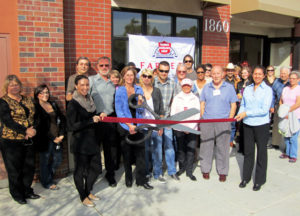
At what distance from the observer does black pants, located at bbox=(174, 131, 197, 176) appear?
4.76 metres

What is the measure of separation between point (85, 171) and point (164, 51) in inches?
139

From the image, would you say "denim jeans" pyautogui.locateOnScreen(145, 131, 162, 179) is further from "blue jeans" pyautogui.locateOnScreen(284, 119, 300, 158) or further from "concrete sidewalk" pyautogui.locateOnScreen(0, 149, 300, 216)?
"blue jeans" pyautogui.locateOnScreen(284, 119, 300, 158)

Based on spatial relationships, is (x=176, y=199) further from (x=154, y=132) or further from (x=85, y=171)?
(x=85, y=171)

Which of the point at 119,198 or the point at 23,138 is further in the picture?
the point at 119,198

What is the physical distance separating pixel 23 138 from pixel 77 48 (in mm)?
2147

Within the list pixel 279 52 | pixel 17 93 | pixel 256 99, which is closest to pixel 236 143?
pixel 256 99

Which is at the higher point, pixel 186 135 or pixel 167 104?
pixel 167 104

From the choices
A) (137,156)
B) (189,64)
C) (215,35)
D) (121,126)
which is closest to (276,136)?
(189,64)

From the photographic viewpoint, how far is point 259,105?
4.22m

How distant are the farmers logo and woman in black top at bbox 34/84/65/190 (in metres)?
2.84

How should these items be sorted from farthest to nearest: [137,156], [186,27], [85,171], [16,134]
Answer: [186,27] → [137,156] → [85,171] → [16,134]

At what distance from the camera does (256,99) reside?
13.9 ft

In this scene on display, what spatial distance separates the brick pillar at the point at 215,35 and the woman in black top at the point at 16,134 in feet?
15.3

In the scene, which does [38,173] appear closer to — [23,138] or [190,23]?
[23,138]
